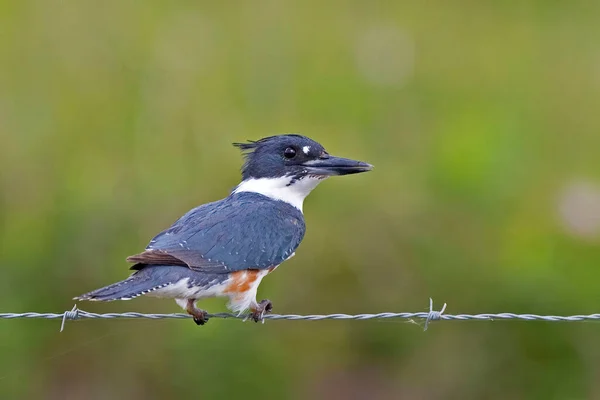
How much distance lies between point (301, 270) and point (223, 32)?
7.28 feet

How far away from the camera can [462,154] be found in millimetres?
6566

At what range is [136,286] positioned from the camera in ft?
13.0

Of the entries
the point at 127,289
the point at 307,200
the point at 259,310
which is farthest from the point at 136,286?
the point at 307,200

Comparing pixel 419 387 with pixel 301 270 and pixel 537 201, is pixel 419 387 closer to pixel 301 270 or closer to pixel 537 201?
pixel 301 270

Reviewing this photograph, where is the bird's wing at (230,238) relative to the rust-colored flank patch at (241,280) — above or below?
above

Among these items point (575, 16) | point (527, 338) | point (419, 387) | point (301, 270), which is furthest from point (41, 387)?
point (575, 16)

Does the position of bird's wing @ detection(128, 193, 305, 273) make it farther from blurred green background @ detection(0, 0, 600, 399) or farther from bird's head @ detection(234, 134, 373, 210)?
blurred green background @ detection(0, 0, 600, 399)

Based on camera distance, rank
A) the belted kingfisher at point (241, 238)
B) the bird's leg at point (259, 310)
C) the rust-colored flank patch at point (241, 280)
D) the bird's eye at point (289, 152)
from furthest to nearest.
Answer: the bird's eye at point (289, 152) < the bird's leg at point (259, 310) < the rust-colored flank patch at point (241, 280) < the belted kingfisher at point (241, 238)

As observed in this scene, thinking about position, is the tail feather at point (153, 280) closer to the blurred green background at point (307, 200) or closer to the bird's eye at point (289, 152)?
the bird's eye at point (289, 152)

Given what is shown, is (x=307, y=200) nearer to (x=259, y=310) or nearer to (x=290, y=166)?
(x=290, y=166)

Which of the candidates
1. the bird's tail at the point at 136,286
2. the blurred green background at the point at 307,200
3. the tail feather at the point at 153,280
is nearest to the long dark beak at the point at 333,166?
the tail feather at the point at 153,280

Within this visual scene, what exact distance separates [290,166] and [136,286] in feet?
4.04

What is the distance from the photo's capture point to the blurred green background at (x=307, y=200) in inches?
230

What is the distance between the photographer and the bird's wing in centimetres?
413
